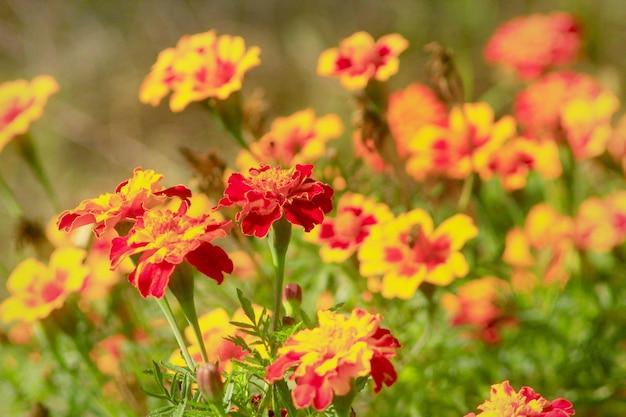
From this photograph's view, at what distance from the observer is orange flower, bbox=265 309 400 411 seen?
60cm

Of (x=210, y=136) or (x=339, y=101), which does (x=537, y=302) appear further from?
(x=210, y=136)

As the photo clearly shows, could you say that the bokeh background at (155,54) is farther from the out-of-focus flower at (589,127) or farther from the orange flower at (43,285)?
the orange flower at (43,285)

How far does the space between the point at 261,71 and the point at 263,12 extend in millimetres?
280

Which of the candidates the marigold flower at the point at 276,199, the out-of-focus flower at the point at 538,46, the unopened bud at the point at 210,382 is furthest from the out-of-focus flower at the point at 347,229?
the out-of-focus flower at the point at 538,46

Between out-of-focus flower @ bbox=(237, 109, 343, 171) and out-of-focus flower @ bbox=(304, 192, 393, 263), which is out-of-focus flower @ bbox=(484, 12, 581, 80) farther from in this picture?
out-of-focus flower @ bbox=(304, 192, 393, 263)

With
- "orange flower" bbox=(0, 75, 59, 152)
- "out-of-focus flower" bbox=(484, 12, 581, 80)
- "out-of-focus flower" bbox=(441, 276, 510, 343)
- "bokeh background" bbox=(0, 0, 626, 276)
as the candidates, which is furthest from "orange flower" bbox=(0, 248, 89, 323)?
"bokeh background" bbox=(0, 0, 626, 276)

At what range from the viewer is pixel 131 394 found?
1096 mm

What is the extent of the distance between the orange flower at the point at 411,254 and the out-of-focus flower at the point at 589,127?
0.37 meters

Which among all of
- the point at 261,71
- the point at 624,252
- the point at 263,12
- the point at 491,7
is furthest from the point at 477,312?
the point at 263,12

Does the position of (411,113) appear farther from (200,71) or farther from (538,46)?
(200,71)

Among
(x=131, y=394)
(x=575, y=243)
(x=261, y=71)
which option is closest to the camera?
(x=131, y=394)

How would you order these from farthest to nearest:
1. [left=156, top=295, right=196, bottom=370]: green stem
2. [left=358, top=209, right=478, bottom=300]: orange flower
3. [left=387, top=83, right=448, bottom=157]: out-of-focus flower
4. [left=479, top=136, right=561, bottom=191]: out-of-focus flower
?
[left=387, top=83, right=448, bottom=157]: out-of-focus flower, [left=479, top=136, right=561, bottom=191]: out-of-focus flower, [left=358, top=209, right=478, bottom=300]: orange flower, [left=156, top=295, right=196, bottom=370]: green stem

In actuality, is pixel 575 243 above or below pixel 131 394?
below

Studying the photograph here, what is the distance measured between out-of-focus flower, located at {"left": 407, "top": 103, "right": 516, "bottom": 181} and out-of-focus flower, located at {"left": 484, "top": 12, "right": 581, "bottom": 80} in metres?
0.39
